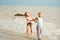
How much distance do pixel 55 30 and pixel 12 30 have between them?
27cm

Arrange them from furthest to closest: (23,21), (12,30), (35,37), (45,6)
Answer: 1. (45,6)
2. (23,21)
3. (12,30)
4. (35,37)

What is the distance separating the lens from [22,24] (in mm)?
1218

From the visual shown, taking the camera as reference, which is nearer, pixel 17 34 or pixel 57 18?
pixel 17 34

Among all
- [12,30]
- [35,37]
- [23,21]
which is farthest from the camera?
[23,21]

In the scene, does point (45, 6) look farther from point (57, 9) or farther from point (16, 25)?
point (16, 25)

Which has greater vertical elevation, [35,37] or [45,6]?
[45,6]

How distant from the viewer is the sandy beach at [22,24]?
3.42 ft

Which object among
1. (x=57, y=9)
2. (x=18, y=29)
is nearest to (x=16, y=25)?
(x=18, y=29)

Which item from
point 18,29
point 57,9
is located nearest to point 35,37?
point 18,29

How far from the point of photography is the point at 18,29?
3.78 feet

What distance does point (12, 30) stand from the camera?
113 cm

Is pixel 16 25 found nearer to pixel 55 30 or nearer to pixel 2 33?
pixel 2 33

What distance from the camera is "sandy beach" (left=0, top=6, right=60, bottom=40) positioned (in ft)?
3.42

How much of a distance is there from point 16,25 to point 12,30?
0.29ft
